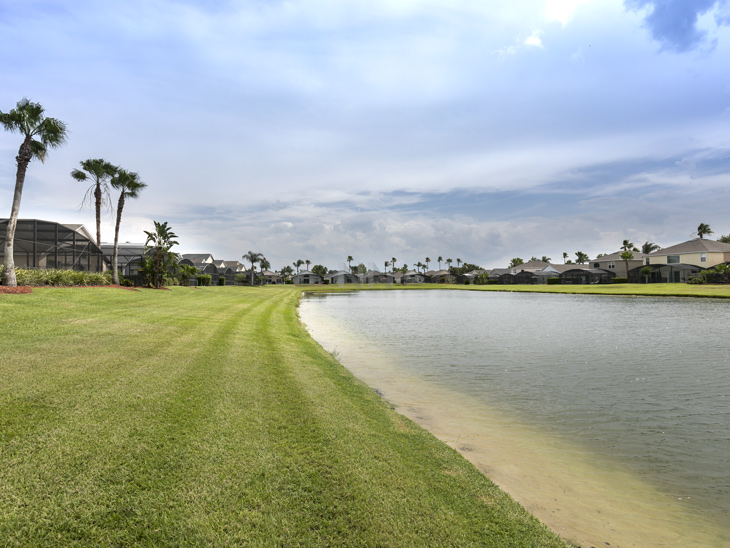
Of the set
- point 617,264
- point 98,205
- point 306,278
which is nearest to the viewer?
point 98,205

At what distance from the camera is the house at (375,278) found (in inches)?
6663

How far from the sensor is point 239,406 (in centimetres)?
716

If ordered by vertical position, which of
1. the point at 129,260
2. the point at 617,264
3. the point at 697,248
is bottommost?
the point at 129,260

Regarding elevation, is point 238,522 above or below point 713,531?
above

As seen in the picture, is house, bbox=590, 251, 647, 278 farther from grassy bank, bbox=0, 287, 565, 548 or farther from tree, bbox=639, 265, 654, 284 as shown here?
grassy bank, bbox=0, 287, 565, 548

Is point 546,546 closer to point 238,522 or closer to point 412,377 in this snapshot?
point 238,522

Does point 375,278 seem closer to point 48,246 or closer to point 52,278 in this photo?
point 48,246

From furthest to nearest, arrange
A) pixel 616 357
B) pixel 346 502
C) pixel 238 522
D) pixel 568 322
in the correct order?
1. pixel 568 322
2. pixel 616 357
3. pixel 346 502
4. pixel 238 522

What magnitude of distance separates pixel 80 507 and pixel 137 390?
375cm

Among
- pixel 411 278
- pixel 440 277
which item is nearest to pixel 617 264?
pixel 440 277

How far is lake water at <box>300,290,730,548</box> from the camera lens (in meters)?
5.24

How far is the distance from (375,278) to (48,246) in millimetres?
142578

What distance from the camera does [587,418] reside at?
8656mm

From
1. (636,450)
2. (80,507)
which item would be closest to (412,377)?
(636,450)
